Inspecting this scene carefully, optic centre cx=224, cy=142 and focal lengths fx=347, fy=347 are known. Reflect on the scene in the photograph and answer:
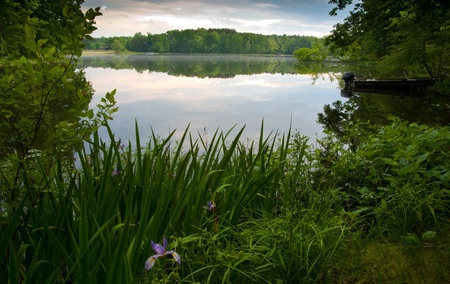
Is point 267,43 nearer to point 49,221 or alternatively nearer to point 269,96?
point 269,96

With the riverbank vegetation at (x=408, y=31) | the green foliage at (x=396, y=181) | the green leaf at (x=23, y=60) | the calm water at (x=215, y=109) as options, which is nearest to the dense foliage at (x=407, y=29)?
the riverbank vegetation at (x=408, y=31)

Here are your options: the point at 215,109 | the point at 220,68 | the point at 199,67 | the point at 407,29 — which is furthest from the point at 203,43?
the point at 215,109

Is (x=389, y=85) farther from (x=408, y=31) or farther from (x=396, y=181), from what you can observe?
(x=396, y=181)

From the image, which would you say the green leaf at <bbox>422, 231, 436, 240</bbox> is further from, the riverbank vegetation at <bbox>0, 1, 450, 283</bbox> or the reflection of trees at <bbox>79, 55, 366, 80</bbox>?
the reflection of trees at <bbox>79, 55, 366, 80</bbox>

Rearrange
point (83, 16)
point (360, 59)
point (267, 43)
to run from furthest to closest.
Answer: point (267, 43) < point (360, 59) < point (83, 16)

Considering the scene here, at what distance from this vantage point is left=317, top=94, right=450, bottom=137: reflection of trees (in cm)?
1078

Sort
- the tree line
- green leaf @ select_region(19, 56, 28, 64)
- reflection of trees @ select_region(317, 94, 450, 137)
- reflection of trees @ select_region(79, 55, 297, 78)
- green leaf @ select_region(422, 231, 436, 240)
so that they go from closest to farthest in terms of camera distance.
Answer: green leaf @ select_region(19, 56, 28, 64)
green leaf @ select_region(422, 231, 436, 240)
reflection of trees @ select_region(317, 94, 450, 137)
reflection of trees @ select_region(79, 55, 297, 78)
the tree line

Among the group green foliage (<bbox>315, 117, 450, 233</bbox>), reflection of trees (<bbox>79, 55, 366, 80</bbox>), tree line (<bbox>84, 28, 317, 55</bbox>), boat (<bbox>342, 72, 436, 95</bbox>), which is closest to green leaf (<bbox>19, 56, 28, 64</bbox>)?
green foliage (<bbox>315, 117, 450, 233</bbox>)

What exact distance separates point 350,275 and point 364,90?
18.6 m

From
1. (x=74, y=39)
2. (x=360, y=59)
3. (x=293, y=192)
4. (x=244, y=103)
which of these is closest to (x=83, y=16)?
(x=74, y=39)

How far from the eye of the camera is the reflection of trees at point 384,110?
1078 cm

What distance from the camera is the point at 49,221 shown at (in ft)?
5.86

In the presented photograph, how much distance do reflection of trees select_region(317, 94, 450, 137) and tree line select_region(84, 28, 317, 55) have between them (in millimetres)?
106213

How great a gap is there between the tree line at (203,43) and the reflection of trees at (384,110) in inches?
4182
